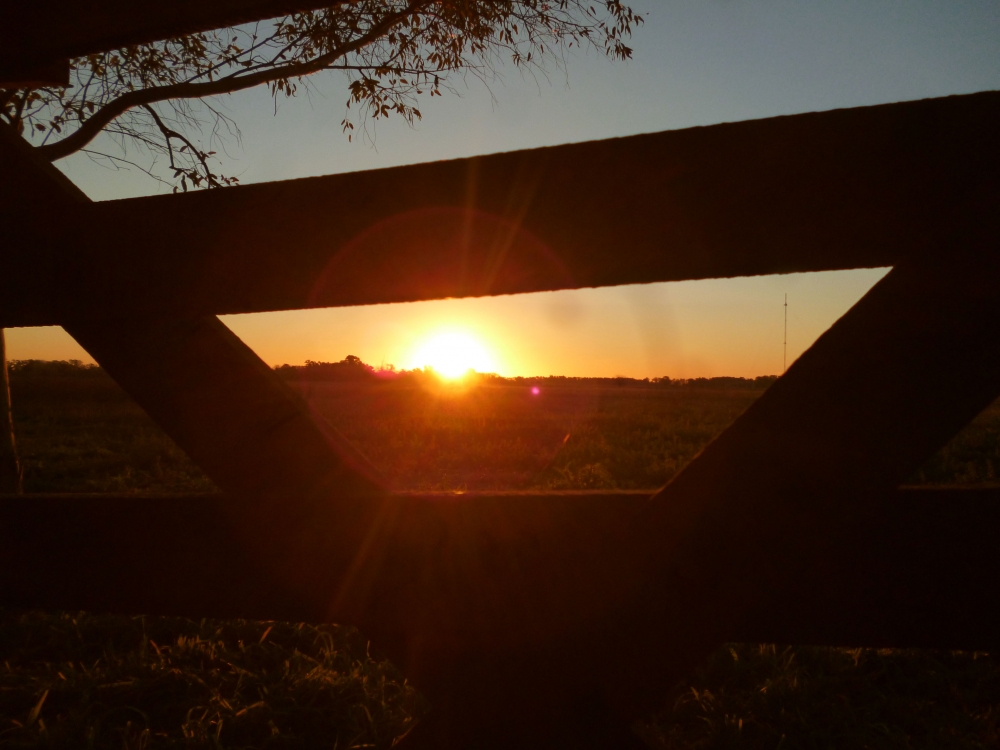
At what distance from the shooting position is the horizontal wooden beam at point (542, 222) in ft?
2.75

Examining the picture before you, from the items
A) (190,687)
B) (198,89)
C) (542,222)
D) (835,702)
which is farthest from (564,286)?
(198,89)

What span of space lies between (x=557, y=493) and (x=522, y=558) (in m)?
0.13

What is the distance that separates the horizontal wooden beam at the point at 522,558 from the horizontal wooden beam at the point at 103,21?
96 cm

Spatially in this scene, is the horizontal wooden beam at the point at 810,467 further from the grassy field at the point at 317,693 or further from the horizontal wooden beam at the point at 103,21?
the horizontal wooden beam at the point at 103,21

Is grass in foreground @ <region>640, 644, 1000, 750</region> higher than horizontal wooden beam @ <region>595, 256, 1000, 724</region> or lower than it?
lower

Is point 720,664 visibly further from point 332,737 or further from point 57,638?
point 57,638

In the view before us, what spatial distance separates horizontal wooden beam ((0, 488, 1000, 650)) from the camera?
94 centimetres

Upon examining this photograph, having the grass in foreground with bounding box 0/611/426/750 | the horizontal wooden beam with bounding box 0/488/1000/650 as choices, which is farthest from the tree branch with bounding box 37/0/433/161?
the horizontal wooden beam with bounding box 0/488/1000/650

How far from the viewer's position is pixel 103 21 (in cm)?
124

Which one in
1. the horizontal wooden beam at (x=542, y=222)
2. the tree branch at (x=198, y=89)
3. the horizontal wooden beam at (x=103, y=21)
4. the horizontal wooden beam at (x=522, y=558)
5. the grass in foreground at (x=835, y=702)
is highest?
the tree branch at (x=198, y=89)

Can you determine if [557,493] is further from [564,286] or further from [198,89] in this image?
[198,89]

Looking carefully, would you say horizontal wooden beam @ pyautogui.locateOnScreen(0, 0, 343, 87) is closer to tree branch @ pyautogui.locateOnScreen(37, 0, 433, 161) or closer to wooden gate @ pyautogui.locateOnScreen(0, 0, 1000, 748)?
wooden gate @ pyautogui.locateOnScreen(0, 0, 1000, 748)

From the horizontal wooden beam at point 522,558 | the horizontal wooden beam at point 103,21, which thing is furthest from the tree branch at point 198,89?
the horizontal wooden beam at point 522,558

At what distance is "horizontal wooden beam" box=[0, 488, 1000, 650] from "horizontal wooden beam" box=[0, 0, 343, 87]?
3.15 ft
